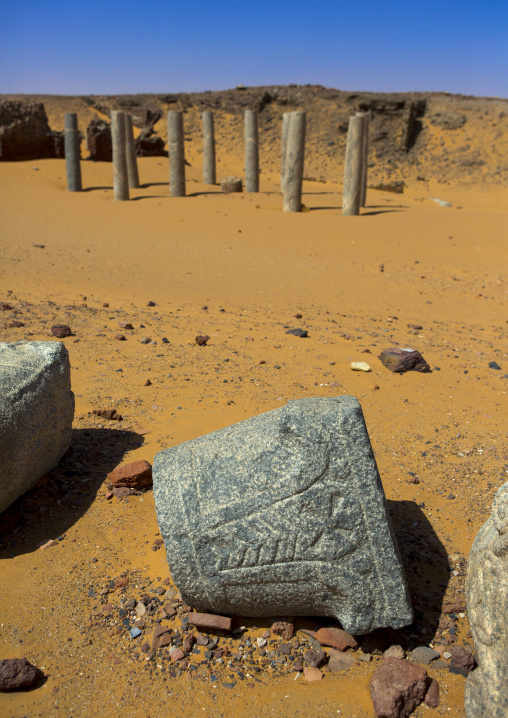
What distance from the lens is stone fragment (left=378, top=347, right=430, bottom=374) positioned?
5883 millimetres

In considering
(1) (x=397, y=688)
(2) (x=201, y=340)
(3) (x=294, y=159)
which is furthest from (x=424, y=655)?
(3) (x=294, y=159)

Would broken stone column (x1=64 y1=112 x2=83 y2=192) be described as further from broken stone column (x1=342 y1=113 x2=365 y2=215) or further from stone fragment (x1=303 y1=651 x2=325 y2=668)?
stone fragment (x1=303 y1=651 x2=325 y2=668)

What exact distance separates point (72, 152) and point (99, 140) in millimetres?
5896

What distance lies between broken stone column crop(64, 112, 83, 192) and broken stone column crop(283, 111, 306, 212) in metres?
7.71

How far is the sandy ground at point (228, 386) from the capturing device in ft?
8.86

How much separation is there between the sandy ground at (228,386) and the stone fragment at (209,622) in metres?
0.25

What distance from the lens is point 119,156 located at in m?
18.1

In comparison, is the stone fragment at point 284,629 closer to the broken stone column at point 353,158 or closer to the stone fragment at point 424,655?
the stone fragment at point 424,655

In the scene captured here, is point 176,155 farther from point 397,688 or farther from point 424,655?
point 397,688

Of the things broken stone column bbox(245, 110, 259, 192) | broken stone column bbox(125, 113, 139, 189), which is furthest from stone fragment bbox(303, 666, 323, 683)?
broken stone column bbox(245, 110, 259, 192)

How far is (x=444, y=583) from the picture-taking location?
320 cm

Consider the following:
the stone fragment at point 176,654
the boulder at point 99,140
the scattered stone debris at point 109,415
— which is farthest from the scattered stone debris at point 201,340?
the boulder at point 99,140

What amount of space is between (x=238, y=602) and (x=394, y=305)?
277 inches

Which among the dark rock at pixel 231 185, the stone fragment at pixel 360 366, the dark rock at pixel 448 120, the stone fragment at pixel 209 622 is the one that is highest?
the dark rock at pixel 448 120
